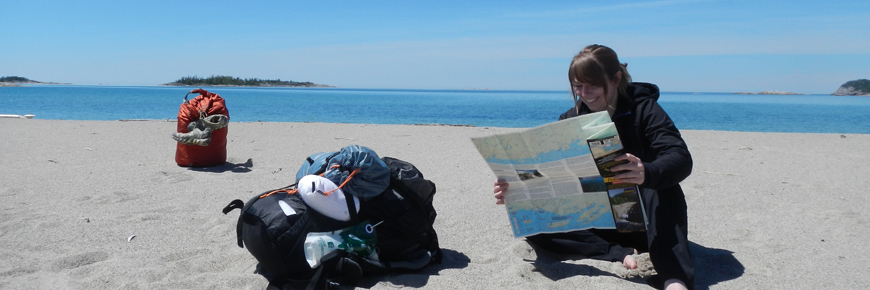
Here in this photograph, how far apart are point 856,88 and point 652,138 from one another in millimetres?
126111

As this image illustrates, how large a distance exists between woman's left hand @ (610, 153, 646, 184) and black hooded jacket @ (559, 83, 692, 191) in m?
0.04

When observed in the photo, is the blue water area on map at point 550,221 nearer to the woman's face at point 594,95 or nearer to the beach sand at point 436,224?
the beach sand at point 436,224

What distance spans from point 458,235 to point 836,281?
6.90ft

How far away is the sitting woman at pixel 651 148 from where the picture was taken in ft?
8.74

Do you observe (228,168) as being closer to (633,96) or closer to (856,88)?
(633,96)

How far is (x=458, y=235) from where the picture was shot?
152 inches

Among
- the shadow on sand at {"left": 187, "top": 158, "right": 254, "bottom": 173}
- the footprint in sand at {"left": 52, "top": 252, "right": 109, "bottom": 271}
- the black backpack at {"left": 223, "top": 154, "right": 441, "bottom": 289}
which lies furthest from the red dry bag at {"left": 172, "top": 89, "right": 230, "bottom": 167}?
the black backpack at {"left": 223, "top": 154, "right": 441, "bottom": 289}

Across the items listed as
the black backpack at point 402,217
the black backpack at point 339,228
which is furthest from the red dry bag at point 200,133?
the black backpack at point 402,217

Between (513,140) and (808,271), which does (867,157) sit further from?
(513,140)

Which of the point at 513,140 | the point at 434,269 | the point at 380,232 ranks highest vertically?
the point at 513,140

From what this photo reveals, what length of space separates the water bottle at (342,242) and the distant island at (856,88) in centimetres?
11874

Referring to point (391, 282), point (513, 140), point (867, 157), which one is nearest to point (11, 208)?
point (391, 282)

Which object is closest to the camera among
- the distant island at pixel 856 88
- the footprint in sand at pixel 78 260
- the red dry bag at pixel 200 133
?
the footprint in sand at pixel 78 260

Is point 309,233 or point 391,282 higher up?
point 309,233
